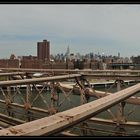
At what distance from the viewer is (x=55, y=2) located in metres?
1.85

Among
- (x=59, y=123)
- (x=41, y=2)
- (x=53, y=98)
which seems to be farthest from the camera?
(x=53, y=98)

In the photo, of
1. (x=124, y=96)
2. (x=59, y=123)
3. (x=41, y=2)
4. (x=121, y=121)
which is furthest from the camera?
(x=121, y=121)

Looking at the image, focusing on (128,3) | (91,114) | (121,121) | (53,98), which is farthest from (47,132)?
(53,98)

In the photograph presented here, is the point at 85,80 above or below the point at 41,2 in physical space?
below

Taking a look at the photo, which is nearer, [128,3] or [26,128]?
[26,128]

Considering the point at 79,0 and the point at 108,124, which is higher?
the point at 79,0

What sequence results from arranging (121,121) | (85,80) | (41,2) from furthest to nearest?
(85,80) → (121,121) → (41,2)

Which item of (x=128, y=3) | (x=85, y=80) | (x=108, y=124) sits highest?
(x=128, y=3)

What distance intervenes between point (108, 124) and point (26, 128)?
283 inches

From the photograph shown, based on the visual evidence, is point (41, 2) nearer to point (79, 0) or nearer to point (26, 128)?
point (79, 0)

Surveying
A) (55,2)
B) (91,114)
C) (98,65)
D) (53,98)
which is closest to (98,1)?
(55,2)

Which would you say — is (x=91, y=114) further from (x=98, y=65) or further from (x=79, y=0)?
(x=98, y=65)

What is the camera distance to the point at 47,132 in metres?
1.58

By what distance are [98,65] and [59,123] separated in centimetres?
7282
